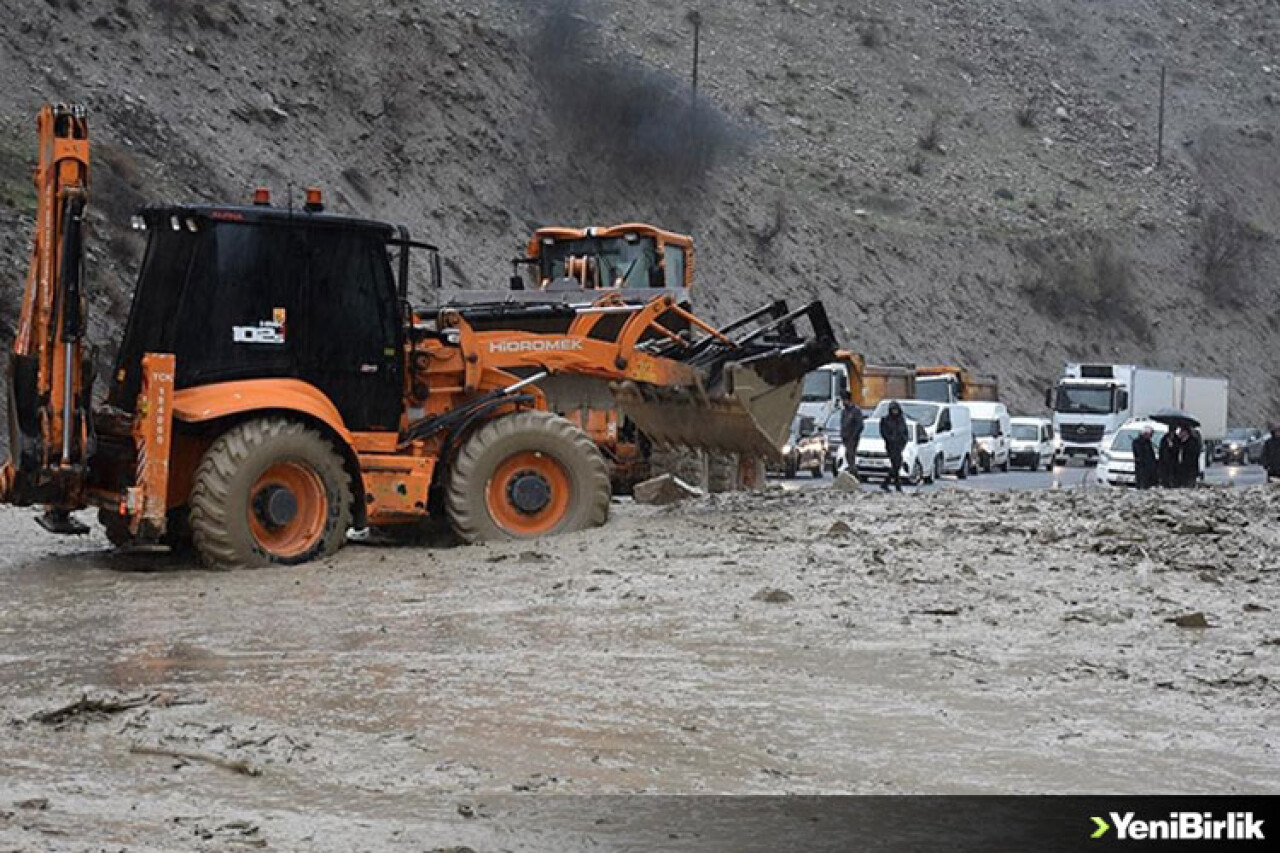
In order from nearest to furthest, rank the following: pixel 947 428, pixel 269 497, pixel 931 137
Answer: pixel 269 497
pixel 947 428
pixel 931 137

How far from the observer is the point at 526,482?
17.2m

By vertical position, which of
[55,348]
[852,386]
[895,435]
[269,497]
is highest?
[852,386]

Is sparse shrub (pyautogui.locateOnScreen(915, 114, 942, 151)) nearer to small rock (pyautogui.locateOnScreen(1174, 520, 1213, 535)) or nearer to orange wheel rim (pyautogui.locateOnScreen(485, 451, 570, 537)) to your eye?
small rock (pyautogui.locateOnScreen(1174, 520, 1213, 535))

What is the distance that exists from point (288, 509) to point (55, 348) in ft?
7.65

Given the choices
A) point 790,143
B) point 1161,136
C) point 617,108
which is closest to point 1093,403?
point 617,108

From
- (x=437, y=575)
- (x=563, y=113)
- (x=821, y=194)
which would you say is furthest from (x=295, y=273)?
(x=821, y=194)

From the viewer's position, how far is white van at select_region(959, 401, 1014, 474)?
46.5m

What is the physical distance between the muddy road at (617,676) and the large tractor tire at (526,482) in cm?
39

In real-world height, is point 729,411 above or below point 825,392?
below

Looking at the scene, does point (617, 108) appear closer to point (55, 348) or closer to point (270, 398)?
point (270, 398)

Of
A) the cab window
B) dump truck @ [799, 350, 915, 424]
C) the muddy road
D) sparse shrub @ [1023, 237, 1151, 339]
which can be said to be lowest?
the muddy road

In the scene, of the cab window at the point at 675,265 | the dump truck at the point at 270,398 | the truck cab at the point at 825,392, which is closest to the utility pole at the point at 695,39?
the truck cab at the point at 825,392

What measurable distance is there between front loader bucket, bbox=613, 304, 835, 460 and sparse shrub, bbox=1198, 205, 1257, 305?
177ft

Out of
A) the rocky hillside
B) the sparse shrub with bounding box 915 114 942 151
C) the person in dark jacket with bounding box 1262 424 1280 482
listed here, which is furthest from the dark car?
the person in dark jacket with bounding box 1262 424 1280 482
